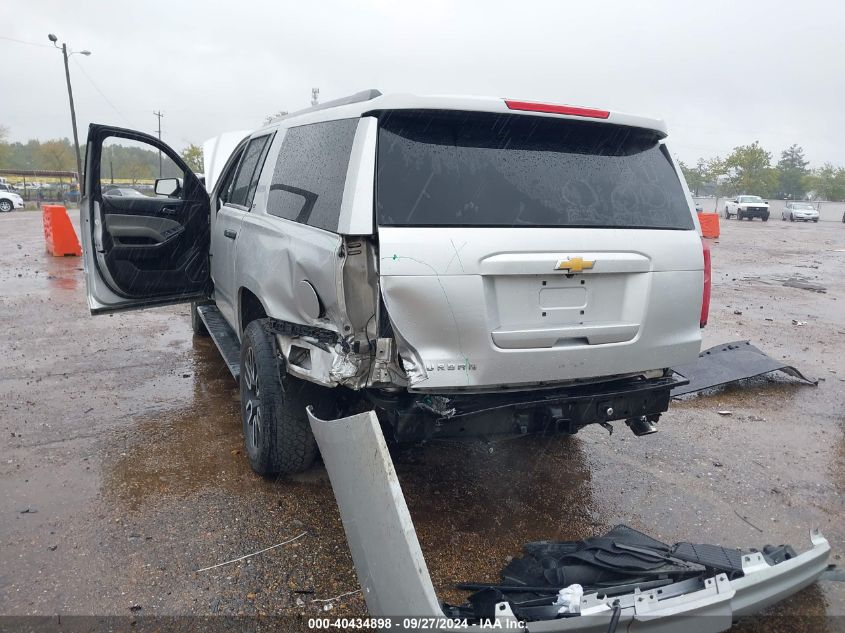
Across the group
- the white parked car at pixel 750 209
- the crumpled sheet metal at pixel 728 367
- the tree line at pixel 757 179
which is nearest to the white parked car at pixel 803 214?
the white parked car at pixel 750 209

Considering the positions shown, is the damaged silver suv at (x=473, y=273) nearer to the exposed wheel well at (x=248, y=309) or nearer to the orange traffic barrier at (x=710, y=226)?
the exposed wheel well at (x=248, y=309)

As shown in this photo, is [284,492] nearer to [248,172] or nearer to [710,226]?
[248,172]

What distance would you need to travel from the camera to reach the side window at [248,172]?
4345 mm

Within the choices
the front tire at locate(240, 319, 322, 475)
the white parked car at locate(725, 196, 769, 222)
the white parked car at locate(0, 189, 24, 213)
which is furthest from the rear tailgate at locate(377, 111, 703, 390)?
the white parked car at locate(725, 196, 769, 222)

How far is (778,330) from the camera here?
8305mm

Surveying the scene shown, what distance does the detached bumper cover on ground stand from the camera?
2.10 meters

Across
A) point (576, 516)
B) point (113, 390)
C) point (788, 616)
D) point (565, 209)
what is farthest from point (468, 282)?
point (113, 390)

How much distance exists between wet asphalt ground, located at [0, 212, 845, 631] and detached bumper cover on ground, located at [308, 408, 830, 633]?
0.40 meters

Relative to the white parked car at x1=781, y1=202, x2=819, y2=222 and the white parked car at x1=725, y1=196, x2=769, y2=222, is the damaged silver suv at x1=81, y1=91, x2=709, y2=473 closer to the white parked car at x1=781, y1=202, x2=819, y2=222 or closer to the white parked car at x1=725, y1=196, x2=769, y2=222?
the white parked car at x1=725, y1=196, x2=769, y2=222

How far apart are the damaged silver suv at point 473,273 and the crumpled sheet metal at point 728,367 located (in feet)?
7.98

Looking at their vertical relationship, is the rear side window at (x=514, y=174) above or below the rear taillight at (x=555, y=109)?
below

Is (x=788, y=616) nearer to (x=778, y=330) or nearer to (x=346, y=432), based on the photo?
(x=346, y=432)

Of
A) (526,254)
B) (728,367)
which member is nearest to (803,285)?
(728,367)

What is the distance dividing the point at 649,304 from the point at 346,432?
159 centimetres
